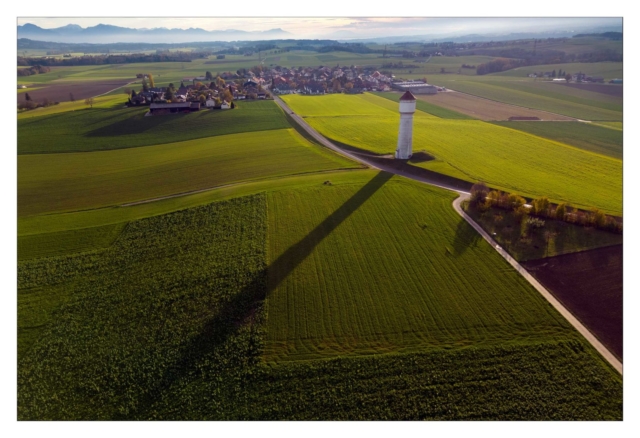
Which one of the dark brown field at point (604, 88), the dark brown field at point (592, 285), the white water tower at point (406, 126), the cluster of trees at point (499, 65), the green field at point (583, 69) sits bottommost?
the dark brown field at point (592, 285)

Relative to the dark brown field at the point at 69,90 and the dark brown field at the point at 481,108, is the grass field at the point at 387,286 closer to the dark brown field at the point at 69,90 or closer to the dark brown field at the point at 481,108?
the dark brown field at the point at 481,108

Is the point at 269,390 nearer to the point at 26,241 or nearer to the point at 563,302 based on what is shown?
the point at 563,302

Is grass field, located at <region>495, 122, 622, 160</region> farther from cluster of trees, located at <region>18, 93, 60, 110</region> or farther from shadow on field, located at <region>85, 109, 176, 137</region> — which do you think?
cluster of trees, located at <region>18, 93, 60, 110</region>

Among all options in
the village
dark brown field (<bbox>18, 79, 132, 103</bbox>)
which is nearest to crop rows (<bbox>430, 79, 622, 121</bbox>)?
the village

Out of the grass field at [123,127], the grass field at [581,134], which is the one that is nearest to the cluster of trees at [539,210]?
the grass field at [581,134]

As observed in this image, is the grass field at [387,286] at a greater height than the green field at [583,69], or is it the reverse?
the green field at [583,69]

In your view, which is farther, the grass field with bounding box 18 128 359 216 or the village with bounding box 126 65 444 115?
the village with bounding box 126 65 444 115

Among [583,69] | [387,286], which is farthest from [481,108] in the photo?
[387,286]

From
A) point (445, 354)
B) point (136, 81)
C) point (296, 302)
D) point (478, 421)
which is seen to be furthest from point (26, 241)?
point (136, 81)
